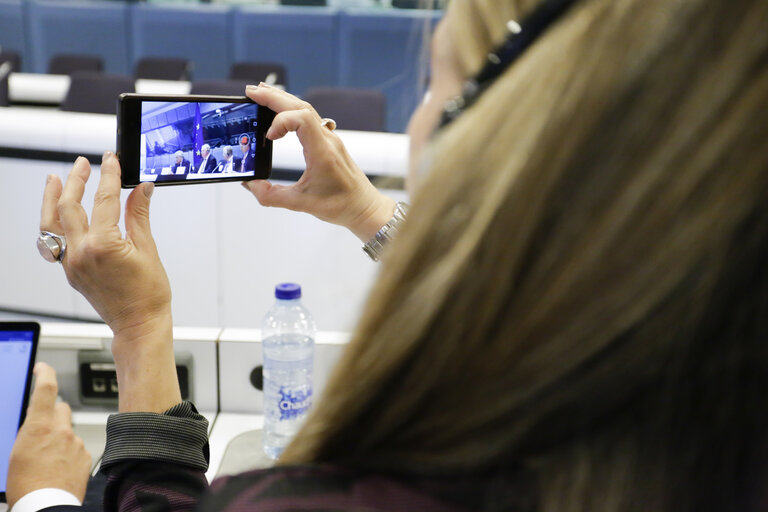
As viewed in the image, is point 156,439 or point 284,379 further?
point 284,379

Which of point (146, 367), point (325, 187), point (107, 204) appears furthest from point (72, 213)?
point (325, 187)

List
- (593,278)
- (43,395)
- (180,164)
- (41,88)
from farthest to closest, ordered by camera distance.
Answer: (41,88), (180,164), (43,395), (593,278)

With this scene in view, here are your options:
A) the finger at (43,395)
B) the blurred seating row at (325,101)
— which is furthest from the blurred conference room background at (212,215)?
the finger at (43,395)

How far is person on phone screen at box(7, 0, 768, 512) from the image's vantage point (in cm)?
37

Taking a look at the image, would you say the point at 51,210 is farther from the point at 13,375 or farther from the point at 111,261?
the point at 13,375

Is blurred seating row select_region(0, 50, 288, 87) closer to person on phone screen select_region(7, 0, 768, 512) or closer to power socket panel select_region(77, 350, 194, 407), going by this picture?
power socket panel select_region(77, 350, 194, 407)

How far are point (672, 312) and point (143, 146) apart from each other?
2.72 feet

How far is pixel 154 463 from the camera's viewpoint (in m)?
0.69

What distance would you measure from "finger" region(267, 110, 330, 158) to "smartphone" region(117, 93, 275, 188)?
54mm

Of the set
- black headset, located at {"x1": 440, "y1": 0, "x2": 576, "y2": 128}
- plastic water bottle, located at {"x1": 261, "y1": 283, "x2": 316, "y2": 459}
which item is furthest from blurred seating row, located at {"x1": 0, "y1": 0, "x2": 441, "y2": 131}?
black headset, located at {"x1": 440, "y1": 0, "x2": 576, "y2": 128}

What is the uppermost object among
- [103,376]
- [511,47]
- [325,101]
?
[511,47]

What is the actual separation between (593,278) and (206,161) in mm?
852

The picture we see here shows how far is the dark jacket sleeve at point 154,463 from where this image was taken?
2.13 feet

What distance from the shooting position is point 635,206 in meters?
0.38
